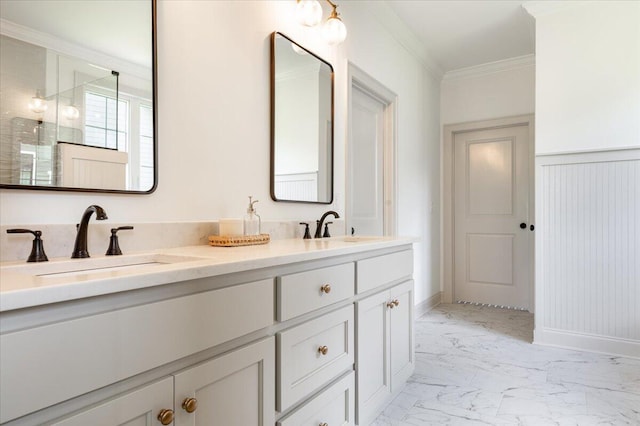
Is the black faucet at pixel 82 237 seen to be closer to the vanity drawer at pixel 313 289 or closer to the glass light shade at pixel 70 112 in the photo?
the glass light shade at pixel 70 112

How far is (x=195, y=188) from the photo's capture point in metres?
1.56

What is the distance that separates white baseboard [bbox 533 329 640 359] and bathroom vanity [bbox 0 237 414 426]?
192cm

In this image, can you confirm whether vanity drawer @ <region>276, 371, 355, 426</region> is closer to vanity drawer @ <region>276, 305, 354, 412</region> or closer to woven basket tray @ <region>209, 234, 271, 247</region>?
vanity drawer @ <region>276, 305, 354, 412</region>

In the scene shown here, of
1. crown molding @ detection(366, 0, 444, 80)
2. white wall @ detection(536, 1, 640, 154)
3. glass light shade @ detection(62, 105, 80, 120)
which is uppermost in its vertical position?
crown molding @ detection(366, 0, 444, 80)

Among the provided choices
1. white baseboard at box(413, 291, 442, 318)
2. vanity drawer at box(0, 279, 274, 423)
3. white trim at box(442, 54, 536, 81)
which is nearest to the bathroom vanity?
vanity drawer at box(0, 279, 274, 423)

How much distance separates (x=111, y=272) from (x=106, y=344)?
0.17 m

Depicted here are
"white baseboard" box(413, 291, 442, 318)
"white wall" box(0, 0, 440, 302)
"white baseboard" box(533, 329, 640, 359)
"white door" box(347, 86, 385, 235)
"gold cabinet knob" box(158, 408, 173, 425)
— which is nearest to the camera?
"gold cabinet knob" box(158, 408, 173, 425)

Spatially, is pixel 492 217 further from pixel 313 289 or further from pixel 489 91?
pixel 313 289

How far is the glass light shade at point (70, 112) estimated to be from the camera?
1169 millimetres

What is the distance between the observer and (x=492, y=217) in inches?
164

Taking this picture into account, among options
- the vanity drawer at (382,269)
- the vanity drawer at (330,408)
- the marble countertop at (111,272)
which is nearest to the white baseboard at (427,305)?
the vanity drawer at (382,269)

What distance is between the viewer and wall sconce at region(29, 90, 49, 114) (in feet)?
3.63

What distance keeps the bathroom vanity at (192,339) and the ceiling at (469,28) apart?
2351 millimetres

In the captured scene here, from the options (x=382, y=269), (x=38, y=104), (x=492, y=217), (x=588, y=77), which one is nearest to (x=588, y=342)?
(x=492, y=217)
